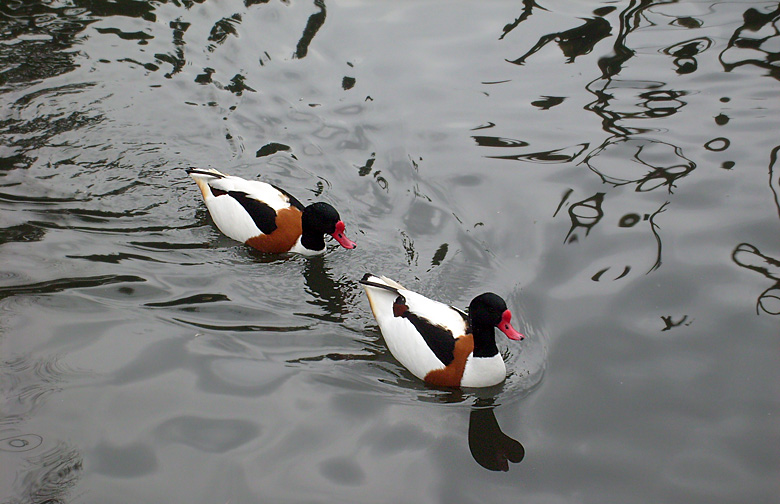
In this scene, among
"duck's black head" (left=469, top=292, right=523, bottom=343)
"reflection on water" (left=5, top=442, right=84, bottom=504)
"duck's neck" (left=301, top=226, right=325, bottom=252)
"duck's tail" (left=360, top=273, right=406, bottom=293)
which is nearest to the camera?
"reflection on water" (left=5, top=442, right=84, bottom=504)

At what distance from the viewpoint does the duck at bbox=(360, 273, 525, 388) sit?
547 centimetres

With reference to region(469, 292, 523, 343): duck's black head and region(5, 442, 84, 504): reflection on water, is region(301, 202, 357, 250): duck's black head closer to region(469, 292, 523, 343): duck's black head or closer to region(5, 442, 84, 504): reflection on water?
region(469, 292, 523, 343): duck's black head

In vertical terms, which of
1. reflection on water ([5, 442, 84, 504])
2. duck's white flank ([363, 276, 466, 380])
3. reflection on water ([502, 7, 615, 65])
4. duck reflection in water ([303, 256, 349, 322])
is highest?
reflection on water ([502, 7, 615, 65])

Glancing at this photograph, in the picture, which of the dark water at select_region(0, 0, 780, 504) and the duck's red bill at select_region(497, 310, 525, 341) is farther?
the duck's red bill at select_region(497, 310, 525, 341)

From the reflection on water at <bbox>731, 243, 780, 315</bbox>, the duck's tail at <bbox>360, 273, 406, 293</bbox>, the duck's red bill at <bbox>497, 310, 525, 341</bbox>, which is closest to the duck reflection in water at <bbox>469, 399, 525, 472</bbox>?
the duck's red bill at <bbox>497, 310, 525, 341</bbox>

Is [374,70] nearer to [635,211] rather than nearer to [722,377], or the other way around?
[635,211]

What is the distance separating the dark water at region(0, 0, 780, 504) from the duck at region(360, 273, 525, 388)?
0.49ft

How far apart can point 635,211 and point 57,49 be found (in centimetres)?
691

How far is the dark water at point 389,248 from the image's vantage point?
4.92 metres

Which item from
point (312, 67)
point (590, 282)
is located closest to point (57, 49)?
point (312, 67)

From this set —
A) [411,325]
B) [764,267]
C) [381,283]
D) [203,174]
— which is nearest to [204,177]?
[203,174]

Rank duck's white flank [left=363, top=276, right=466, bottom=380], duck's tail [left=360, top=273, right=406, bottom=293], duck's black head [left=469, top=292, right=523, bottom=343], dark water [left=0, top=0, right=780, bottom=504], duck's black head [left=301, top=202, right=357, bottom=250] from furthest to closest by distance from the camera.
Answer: duck's black head [left=301, top=202, right=357, bottom=250], duck's tail [left=360, top=273, right=406, bottom=293], duck's white flank [left=363, top=276, right=466, bottom=380], duck's black head [left=469, top=292, right=523, bottom=343], dark water [left=0, top=0, right=780, bottom=504]

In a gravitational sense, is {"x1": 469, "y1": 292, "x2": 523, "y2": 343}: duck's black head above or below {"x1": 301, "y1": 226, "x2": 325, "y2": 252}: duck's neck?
above

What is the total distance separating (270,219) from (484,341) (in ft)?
8.08
